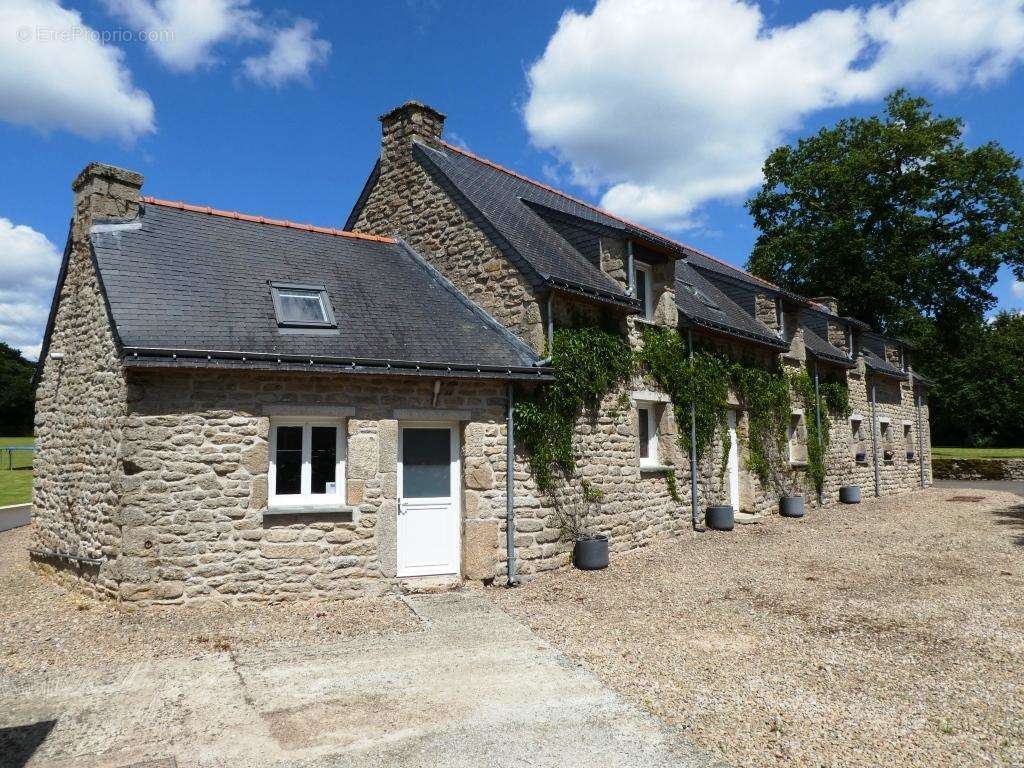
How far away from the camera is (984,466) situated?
86.1ft

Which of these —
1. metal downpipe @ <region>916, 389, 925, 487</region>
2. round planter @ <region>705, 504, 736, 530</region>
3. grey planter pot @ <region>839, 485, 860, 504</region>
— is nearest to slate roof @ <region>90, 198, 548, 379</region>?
round planter @ <region>705, 504, 736, 530</region>

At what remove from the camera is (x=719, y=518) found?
12.7 m

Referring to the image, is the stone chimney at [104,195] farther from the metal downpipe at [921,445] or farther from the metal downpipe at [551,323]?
the metal downpipe at [921,445]

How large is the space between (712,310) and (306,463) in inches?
379

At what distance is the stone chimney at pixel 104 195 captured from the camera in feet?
30.4

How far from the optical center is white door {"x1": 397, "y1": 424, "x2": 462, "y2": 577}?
28.2 ft

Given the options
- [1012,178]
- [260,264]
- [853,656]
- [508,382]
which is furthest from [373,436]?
[1012,178]

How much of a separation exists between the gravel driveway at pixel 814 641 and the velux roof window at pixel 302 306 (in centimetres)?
421

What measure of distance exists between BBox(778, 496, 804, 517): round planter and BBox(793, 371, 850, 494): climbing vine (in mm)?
1645

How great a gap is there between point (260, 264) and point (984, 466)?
2808cm

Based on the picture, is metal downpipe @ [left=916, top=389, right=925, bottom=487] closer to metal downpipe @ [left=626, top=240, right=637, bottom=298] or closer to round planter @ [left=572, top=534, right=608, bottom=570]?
metal downpipe @ [left=626, top=240, right=637, bottom=298]

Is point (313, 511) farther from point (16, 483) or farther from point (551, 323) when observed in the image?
point (16, 483)

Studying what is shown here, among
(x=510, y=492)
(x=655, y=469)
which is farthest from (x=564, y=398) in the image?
(x=655, y=469)

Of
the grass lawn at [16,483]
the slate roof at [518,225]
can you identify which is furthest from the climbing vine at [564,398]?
the grass lawn at [16,483]
